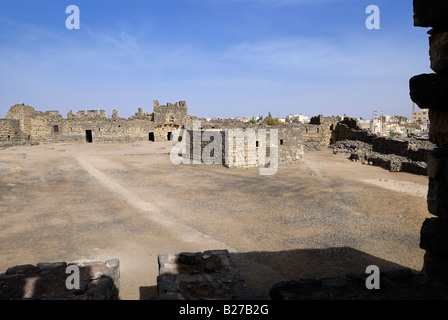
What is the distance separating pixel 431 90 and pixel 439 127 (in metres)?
0.54

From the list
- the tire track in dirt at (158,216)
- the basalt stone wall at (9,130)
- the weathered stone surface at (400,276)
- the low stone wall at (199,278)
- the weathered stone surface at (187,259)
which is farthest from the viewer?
the basalt stone wall at (9,130)

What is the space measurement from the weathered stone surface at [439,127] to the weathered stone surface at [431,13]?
106 cm

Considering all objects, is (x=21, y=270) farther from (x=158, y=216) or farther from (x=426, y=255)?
(x=426, y=255)

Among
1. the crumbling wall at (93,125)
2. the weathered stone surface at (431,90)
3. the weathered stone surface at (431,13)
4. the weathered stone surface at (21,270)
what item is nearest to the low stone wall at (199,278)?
the weathered stone surface at (21,270)

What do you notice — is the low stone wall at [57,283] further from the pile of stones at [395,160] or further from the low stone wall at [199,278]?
the pile of stones at [395,160]

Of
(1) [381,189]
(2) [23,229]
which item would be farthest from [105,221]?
(1) [381,189]

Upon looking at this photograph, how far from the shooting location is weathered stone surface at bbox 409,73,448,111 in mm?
3475

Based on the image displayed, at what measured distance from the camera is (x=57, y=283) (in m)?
5.10

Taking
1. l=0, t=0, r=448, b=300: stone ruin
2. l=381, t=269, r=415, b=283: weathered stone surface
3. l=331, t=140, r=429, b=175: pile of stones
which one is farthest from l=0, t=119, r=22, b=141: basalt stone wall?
l=381, t=269, r=415, b=283: weathered stone surface

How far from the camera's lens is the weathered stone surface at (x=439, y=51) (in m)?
3.52
